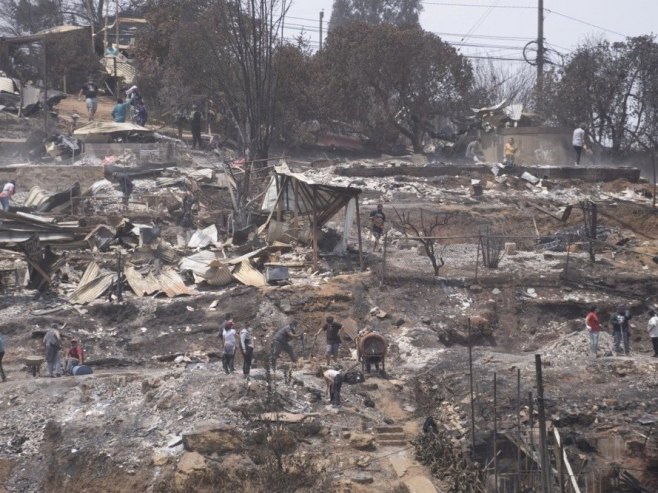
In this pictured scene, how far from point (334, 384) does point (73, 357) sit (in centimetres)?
404

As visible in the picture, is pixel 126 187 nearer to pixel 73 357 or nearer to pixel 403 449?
pixel 73 357

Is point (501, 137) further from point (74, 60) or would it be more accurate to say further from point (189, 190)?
point (74, 60)

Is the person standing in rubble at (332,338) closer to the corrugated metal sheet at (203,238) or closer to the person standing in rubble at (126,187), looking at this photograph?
the corrugated metal sheet at (203,238)

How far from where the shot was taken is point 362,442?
15.3 meters

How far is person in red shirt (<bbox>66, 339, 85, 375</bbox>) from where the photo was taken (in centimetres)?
1720

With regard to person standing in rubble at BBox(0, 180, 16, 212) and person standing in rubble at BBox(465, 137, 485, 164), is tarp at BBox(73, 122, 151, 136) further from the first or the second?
person standing in rubble at BBox(465, 137, 485, 164)

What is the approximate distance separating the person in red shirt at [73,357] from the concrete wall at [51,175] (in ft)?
37.1

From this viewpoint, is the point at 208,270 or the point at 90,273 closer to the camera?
the point at 90,273

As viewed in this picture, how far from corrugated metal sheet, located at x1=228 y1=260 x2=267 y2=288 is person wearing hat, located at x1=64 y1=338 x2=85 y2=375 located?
4.51 meters

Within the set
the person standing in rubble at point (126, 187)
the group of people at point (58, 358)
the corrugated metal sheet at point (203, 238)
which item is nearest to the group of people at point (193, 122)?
the person standing in rubble at point (126, 187)

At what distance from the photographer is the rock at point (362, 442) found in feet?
50.2

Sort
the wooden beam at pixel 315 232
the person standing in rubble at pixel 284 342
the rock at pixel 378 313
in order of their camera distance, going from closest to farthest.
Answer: the person standing in rubble at pixel 284 342, the rock at pixel 378 313, the wooden beam at pixel 315 232

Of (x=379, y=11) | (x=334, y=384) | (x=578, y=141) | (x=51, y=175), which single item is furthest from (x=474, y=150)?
(x=379, y=11)

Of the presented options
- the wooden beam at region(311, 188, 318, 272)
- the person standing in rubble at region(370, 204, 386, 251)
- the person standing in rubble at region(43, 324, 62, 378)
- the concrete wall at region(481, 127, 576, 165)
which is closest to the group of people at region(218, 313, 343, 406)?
the person standing in rubble at region(43, 324, 62, 378)
